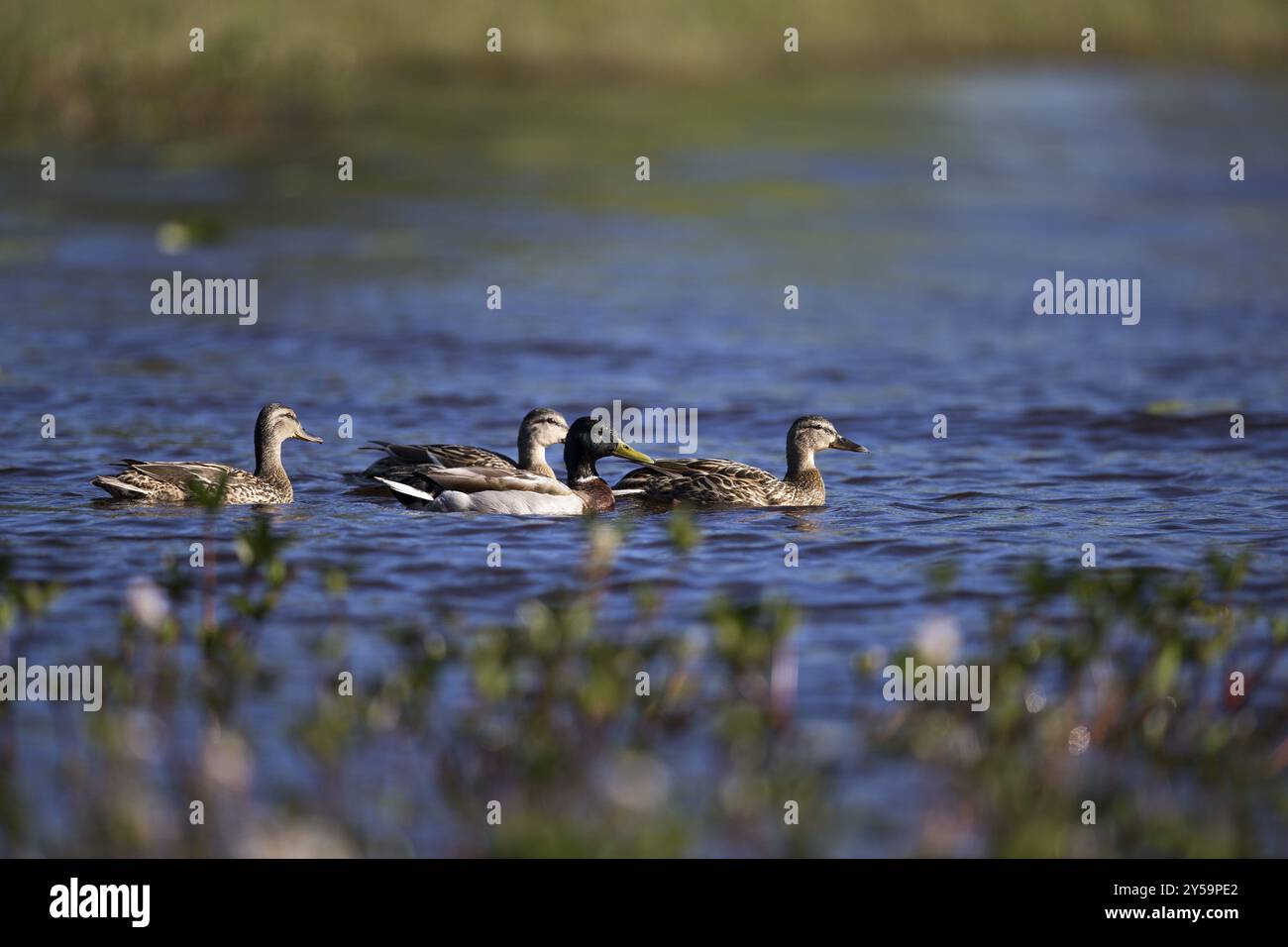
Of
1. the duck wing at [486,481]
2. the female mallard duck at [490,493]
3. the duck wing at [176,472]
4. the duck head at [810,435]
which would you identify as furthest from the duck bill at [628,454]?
the duck wing at [176,472]

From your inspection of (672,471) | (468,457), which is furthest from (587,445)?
(468,457)

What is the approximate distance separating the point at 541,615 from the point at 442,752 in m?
0.79

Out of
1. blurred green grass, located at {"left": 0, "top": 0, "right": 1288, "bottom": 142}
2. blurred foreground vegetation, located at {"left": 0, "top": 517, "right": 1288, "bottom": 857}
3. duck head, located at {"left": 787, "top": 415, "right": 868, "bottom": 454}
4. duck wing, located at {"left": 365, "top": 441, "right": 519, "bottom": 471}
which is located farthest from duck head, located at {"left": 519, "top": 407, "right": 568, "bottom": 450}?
blurred green grass, located at {"left": 0, "top": 0, "right": 1288, "bottom": 142}

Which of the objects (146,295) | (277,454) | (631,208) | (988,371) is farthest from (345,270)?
(277,454)

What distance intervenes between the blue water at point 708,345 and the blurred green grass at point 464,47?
3.51ft

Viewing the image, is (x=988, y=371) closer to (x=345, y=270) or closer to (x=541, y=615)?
(x=345, y=270)

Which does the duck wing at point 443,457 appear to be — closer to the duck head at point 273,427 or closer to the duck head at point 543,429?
the duck head at point 543,429

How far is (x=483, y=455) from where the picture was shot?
1253 cm

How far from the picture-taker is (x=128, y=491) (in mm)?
11812

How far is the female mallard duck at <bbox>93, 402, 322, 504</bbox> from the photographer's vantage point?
1177 centimetres

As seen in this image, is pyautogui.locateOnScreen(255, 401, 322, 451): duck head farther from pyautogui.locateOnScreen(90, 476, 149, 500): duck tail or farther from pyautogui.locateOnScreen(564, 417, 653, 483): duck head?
pyautogui.locateOnScreen(564, 417, 653, 483): duck head

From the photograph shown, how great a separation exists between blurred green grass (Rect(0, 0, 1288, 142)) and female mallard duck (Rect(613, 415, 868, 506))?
59.6ft

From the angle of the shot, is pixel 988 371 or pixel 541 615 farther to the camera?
pixel 988 371

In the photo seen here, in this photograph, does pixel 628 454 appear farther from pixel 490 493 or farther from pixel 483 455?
pixel 490 493
